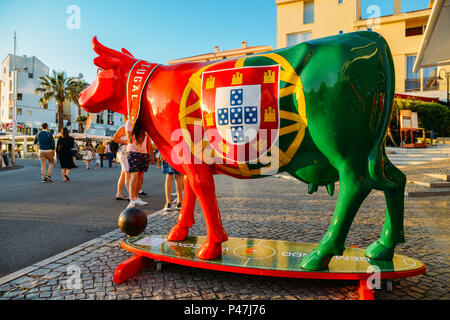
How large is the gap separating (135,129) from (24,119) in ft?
173

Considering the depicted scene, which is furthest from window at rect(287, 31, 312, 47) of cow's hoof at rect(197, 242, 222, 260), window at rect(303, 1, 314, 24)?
cow's hoof at rect(197, 242, 222, 260)

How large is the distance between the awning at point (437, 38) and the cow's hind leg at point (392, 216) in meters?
6.71

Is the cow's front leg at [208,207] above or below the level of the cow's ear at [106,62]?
below

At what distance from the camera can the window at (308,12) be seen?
26.8 meters

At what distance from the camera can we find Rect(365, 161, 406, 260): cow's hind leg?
232cm

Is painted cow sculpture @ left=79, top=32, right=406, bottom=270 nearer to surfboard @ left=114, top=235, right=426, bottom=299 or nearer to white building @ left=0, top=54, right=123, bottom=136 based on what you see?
surfboard @ left=114, top=235, right=426, bottom=299

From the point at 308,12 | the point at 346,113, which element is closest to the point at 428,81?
the point at 308,12

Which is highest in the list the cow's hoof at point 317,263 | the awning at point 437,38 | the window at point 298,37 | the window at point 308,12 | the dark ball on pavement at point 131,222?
the window at point 308,12

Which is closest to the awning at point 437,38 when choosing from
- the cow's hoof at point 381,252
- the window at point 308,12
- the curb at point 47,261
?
the cow's hoof at point 381,252

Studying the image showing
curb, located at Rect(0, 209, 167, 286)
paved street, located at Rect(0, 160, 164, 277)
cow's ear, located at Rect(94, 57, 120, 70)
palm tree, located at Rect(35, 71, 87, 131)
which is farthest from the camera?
palm tree, located at Rect(35, 71, 87, 131)

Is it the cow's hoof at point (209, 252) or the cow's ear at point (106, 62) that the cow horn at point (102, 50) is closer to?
the cow's ear at point (106, 62)
